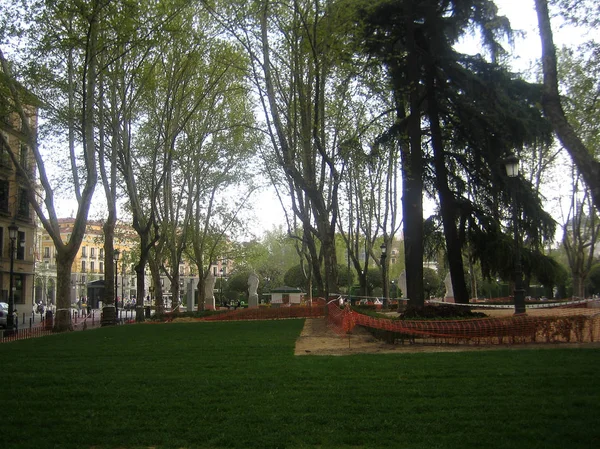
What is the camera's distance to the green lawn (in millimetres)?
5191

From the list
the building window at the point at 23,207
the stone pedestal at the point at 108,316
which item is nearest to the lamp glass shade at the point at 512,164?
the stone pedestal at the point at 108,316

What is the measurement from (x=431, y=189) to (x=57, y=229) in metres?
13.8

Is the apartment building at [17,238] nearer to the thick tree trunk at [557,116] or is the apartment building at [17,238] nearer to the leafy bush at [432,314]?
the leafy bush at [432,314]

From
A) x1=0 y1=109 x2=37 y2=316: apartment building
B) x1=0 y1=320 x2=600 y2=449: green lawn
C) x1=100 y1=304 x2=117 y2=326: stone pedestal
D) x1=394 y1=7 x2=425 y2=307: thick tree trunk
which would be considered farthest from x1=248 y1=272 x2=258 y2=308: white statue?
x1=0 y1=320 x2=600 y2=449: green lawn

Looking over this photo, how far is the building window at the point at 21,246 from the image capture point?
3894 centimetres

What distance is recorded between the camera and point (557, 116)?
22.9 feet

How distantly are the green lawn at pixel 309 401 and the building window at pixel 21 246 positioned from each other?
3305cm

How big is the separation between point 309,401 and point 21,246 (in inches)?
1529

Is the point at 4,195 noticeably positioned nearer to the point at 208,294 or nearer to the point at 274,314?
the point at 208,294

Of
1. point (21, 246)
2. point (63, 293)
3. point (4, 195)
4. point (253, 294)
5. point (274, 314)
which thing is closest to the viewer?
point (63, 293)

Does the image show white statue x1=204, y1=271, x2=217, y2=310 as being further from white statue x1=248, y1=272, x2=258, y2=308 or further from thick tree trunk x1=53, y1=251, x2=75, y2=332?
thick tree trunk x1=53, y1=251, x2=75, y2=332

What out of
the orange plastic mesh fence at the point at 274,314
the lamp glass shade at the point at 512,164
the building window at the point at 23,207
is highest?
the building window at the point at 23,207

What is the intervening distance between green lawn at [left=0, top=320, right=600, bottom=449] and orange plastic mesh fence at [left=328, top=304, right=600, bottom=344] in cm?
176

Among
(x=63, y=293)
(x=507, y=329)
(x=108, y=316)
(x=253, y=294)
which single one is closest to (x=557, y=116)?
(x=507, y=329)
